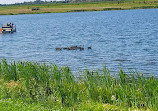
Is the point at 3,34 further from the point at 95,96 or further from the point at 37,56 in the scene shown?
the point at 95,96

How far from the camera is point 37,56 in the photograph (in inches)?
1372

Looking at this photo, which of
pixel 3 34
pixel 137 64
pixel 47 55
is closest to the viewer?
pixel 137 64

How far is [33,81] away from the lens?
1619cm

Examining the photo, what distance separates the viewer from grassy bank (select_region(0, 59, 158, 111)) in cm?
1259

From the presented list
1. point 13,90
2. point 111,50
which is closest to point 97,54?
point 111,50

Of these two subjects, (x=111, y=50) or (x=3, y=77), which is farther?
(x=111, y=50)

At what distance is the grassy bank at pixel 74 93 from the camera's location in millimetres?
12594

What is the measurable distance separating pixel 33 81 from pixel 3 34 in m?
53.4

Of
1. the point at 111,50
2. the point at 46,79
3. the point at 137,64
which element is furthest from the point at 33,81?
the point at 111,50

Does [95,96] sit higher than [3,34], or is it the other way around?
[95,96]

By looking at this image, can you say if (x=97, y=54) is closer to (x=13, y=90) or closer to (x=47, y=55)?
(x=47, y=55)

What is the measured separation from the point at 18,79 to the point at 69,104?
532 centimetres

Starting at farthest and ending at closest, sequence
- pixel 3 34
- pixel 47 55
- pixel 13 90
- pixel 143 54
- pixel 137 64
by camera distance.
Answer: pixel 3 34 → pixel 47 55 → pixel 143 54 → pixel 137 64 → pixel 13 90

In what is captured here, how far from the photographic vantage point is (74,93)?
47.0 feet
